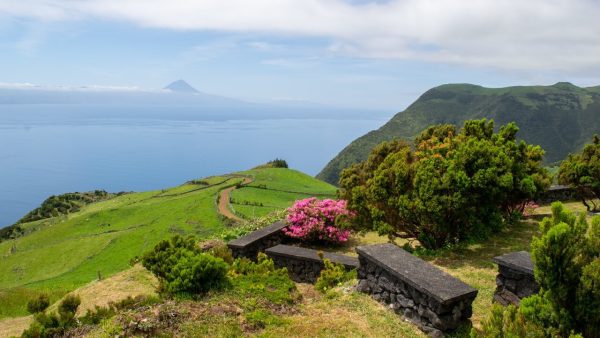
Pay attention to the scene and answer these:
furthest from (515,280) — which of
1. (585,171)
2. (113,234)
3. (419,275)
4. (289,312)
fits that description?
(113,234)

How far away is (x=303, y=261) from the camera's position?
11.5 metres

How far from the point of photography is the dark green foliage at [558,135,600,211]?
614 inches

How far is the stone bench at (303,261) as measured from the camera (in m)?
11.1

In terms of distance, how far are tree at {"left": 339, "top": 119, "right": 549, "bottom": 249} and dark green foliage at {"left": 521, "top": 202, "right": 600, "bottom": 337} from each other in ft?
20.7

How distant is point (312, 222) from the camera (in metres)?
13.9

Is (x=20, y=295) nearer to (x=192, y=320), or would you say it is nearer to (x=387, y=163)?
(x=192, y=320)

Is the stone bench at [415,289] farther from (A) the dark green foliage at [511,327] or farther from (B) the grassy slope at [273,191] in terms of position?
(B) the grassy slope at [273,191]

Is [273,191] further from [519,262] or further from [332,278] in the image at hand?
[519,262]

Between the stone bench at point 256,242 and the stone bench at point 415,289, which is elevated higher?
the stone bench at point 415,289

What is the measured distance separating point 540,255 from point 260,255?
7688 mm

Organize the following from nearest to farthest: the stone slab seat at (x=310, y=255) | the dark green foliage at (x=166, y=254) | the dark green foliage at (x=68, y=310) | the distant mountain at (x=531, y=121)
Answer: the dark green foliage at (x=68, y=310) < the dark green foliage at (x=166, y=254) < the stone slab seat at (x=310, y=255) < the distant mountain at (x=531, y=121)

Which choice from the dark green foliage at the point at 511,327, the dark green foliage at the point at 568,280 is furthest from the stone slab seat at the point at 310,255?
the dark green foliage at the point at 568,280

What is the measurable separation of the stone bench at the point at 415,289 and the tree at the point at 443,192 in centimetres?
286

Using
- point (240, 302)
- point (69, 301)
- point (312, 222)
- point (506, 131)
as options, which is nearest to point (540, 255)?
point (240, 302)
